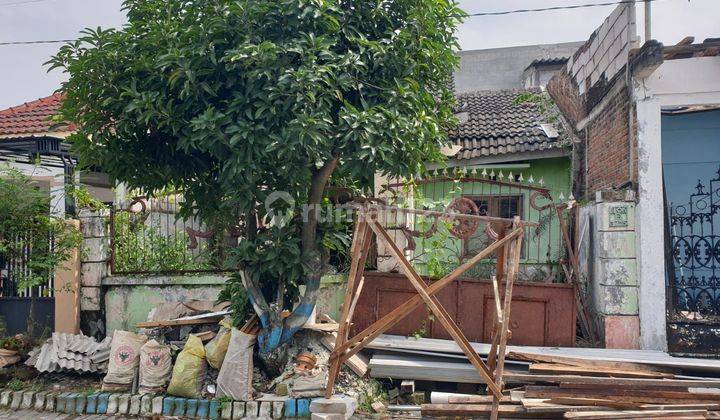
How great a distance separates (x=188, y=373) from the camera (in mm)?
5125

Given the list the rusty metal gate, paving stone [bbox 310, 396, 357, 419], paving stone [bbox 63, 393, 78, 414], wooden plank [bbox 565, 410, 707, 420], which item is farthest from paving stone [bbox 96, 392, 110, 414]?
the rusty metal gate

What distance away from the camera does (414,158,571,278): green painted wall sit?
667 centimetres

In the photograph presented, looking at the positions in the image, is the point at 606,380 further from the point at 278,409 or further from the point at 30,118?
the point at 30,118

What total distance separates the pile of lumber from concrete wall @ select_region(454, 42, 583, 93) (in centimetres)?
1399

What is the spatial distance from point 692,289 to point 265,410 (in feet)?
16.5

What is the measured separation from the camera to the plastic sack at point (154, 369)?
5.24 meters

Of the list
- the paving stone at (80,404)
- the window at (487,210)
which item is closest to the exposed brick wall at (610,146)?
the window at (487,210)

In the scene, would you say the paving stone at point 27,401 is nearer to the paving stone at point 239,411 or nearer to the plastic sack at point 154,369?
the plastic sack at point 154,369

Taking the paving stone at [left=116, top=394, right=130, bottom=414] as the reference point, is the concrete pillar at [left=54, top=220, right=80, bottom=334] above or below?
above

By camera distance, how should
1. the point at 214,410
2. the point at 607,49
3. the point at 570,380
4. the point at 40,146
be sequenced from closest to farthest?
the point at 570,380 → the point at 214,410 → the point at 607,49 → the point at 40,146

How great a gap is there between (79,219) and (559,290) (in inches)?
237

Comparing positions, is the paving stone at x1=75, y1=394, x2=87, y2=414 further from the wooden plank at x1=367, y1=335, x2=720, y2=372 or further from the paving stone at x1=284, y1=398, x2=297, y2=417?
the wooden plank at x1=367, y1=335, x2=720, y2=372

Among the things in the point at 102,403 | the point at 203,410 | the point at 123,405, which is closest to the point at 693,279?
the point at 203,410

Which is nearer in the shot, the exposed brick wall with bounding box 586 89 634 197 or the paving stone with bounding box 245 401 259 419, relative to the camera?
the paving stone with bounding box 245 401 259 419
